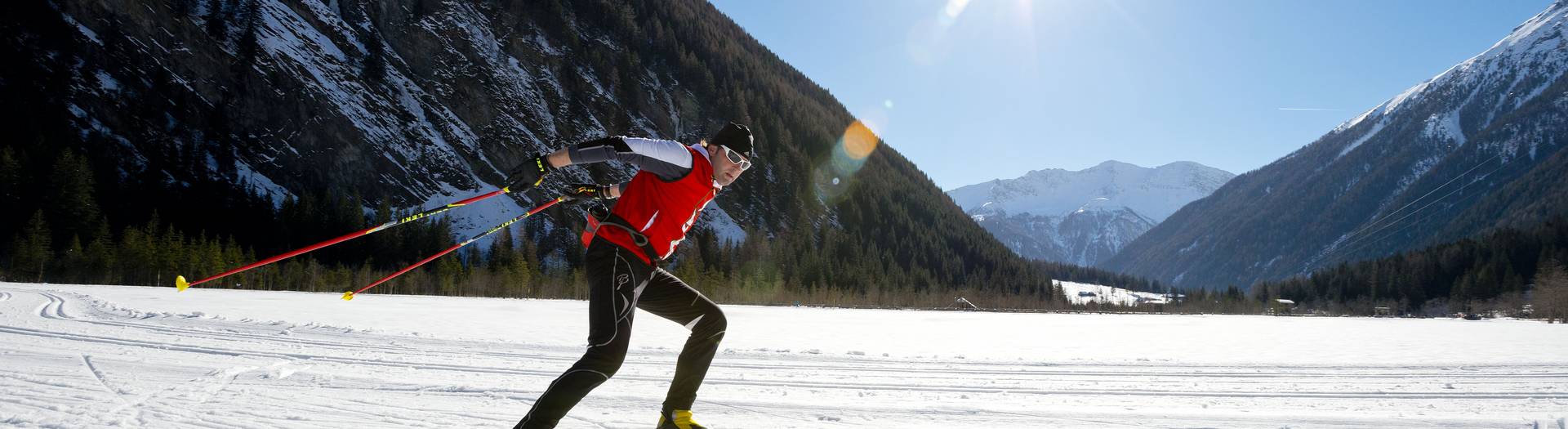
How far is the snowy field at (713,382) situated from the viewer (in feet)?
15.4

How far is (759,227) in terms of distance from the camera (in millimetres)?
103750

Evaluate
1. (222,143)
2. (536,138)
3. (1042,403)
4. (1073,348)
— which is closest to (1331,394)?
(1042,403)

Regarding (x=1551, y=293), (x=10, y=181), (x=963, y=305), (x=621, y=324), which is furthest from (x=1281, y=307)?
(x=10, y=181)

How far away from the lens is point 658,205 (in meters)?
3.69

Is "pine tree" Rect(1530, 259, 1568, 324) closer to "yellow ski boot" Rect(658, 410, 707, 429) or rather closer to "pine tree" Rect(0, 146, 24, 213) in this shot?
"yellow ski boot" Rect(658, 410, 707, 429)

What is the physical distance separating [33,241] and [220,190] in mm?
22109

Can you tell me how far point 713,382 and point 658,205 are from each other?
3290 mm

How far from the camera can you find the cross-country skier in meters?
3.52

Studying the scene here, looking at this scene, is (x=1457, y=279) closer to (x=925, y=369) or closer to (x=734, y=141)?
(x=925, y=369)

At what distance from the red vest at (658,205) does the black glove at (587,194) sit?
102cm

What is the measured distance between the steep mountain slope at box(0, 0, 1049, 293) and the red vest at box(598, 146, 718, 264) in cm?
6674

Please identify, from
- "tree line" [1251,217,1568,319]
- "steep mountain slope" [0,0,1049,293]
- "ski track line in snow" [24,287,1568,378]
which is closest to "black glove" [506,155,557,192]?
"ski track line in snow" [24,287,1568,378]

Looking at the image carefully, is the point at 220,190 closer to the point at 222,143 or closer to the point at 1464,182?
the point at 222,143

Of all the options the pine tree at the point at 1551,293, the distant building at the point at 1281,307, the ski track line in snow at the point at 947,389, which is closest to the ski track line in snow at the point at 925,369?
the ski track line in snow at the point at 947,389
